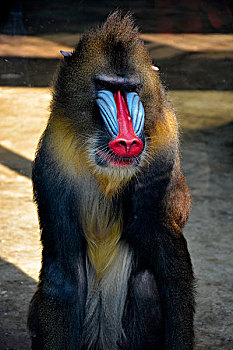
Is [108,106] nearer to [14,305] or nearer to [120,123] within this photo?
[120,123]

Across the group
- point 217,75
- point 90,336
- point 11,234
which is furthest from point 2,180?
point 217,75

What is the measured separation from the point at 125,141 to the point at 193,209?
265 cm

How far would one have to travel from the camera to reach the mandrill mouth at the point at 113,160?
2369 mm

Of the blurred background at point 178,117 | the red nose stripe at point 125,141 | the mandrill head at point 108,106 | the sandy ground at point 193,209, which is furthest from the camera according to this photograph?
the blurred background at point 178,117

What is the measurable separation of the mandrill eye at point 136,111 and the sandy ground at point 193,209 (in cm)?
150

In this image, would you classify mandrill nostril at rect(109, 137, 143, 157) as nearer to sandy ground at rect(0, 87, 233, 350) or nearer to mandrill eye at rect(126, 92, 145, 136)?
mandrill eye at rect(126, 92, 145, 136)

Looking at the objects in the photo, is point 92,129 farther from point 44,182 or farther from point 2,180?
point 2,180

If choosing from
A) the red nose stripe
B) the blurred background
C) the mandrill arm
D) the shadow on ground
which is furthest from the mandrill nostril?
the shadow on ground

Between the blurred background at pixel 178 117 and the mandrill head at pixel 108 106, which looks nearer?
the mandrill head at pixel 108 106

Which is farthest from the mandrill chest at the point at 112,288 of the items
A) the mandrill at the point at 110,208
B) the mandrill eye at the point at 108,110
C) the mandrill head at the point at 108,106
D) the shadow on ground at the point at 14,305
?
the shadow on ground at the point at 14,305

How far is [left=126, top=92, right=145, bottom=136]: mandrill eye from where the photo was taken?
236cm

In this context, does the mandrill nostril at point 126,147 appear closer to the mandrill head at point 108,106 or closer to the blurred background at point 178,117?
the mandrill head at point 108,106

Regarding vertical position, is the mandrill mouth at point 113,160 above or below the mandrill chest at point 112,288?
above

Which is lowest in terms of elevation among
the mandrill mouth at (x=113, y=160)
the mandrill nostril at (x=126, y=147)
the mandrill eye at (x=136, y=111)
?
the mandrill mouth at (x=113, y=160)
